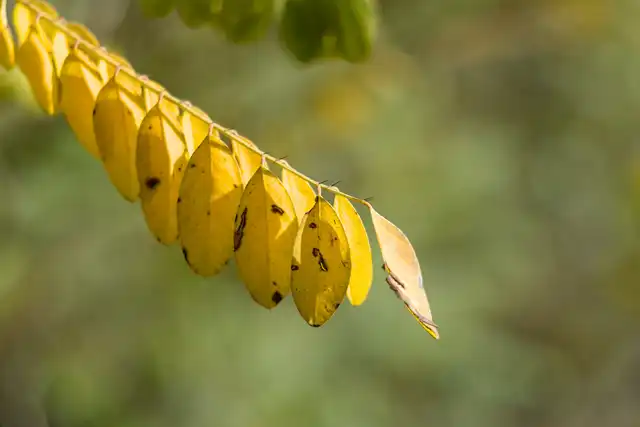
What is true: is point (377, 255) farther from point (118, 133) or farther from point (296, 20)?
point (118, 133)

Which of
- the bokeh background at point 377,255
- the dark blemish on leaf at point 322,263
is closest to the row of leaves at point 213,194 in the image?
the dark blemish on leaf at point 322,263

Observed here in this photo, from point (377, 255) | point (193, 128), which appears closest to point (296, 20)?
point (193, 128)

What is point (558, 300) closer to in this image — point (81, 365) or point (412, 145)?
point (412, 145)

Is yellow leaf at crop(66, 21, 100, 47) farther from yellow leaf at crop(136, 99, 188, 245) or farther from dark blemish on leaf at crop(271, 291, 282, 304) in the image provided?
dark blemish on leaf at crop(271, 291, 282, 304)

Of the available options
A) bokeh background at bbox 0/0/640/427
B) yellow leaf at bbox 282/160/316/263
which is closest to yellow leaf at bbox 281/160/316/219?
yellow leaf at bbox 282/160/316/263

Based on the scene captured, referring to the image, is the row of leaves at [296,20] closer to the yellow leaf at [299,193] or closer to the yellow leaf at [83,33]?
the yellow leaf at [83,33]

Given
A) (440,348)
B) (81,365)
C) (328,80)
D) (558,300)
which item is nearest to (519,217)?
Answer: (558,300)
